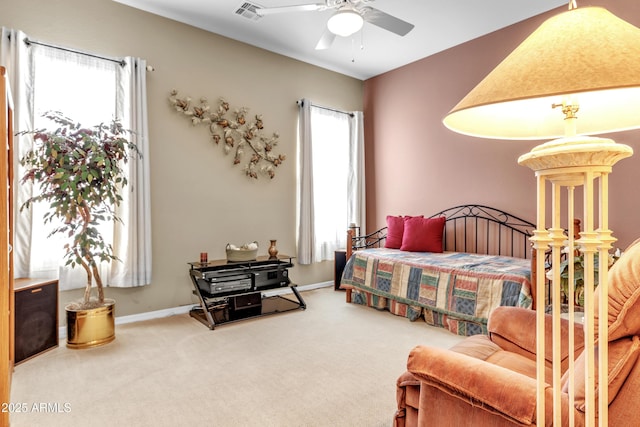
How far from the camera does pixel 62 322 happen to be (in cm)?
321

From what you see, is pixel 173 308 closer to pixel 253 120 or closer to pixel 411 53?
pixel 253 120

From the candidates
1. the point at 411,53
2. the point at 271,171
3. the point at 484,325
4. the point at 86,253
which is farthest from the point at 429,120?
the point at 86,253

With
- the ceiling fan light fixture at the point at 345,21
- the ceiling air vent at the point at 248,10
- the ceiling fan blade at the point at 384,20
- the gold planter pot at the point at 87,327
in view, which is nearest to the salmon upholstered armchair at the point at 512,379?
the ceiling fan light fixture at the point at 345,21

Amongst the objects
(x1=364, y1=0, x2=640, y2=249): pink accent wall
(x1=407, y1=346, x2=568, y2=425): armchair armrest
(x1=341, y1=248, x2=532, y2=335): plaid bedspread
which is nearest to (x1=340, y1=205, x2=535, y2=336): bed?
(x1=341, y1=248, x2=532, y2=335): plaid bedspread

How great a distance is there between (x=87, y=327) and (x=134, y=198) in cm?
117

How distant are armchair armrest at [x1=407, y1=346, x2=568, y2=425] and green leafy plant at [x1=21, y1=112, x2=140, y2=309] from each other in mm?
2570

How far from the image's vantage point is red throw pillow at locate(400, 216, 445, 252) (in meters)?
4.21

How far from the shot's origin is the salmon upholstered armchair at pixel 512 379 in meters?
0.98

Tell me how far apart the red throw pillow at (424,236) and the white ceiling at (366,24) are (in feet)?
6.81

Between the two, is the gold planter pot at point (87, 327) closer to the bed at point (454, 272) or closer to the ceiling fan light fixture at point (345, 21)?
the bed at point (454, 272)

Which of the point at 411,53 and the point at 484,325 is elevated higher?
the point at 411,53

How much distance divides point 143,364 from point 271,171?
2.54 meters

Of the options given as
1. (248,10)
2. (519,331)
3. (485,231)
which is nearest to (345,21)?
(248,10)

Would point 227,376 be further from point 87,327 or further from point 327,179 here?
point 327,179
